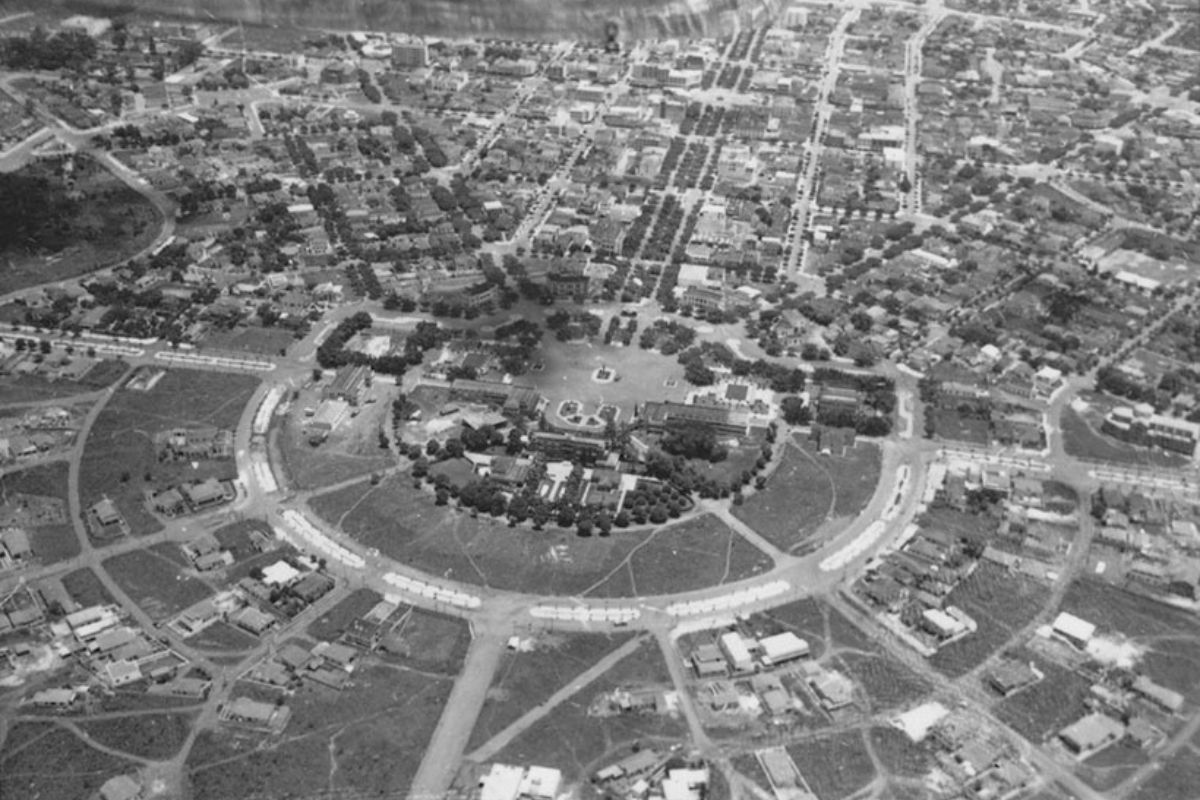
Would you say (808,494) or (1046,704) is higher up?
(808,494)

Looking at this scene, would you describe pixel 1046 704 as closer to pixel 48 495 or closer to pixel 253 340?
pixel 48 495

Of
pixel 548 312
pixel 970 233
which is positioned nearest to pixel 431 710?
pixel 548 312

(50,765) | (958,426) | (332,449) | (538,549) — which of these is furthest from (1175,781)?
(50,765)

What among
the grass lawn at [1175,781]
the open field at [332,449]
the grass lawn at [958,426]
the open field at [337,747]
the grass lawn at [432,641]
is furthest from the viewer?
the grass lawn at [958,426]

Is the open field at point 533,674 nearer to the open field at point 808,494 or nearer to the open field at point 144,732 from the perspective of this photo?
the open field at point 808,494

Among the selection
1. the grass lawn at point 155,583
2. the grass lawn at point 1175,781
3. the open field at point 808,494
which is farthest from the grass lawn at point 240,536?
the grass lawn at point 1175,781

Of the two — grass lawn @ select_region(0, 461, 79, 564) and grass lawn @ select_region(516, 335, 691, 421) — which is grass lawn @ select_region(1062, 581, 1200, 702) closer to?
grass lawn @ select_region(516, 335, 691, 421)
